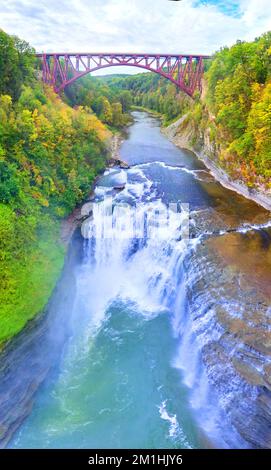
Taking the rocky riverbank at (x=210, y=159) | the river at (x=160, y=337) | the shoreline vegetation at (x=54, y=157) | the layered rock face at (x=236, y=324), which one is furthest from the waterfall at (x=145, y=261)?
the rocky riverbank at (x=210, y=159)

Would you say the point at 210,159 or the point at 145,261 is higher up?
the point at 210,159

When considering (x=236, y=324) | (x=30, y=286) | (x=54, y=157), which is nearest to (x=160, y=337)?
(x=236, y=324)

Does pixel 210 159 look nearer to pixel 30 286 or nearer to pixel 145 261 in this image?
pixel 145 261

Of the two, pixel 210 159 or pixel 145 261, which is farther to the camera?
pixel 210 159

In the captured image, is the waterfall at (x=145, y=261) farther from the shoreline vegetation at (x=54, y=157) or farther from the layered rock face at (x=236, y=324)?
the shoreline vegetation at (x=54, y=157)

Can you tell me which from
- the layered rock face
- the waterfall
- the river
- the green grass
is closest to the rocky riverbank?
the river
